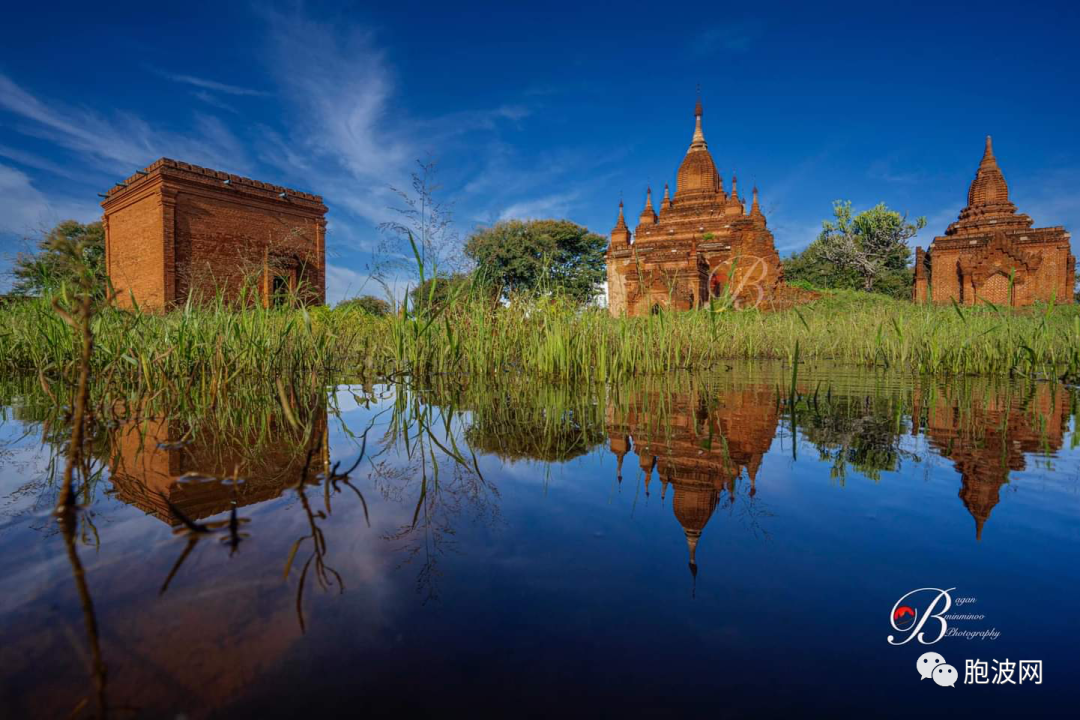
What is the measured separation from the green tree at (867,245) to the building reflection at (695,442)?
31.7 m

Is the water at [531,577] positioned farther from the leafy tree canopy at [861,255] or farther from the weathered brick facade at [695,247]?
the leafy tree canopy at [861,255]

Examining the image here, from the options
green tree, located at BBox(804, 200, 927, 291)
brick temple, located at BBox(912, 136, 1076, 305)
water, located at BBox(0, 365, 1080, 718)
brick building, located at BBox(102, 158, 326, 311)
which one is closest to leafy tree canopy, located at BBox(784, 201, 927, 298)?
green tree, located at BBox(804, 200, 927, 291)

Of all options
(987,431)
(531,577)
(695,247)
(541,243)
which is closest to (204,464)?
(531,577)

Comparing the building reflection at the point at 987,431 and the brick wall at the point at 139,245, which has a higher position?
the brick wall at the point at 139,245

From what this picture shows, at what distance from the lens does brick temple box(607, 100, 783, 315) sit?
45.6ft

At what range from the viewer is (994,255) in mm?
17984

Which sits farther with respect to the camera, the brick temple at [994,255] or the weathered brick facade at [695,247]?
the brick temple at [994,255]

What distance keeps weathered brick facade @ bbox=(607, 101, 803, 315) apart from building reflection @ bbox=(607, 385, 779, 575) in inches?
341

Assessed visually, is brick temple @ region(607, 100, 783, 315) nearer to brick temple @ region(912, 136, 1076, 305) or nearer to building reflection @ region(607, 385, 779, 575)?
brick temple @ region(912, 136, 1076, 305)

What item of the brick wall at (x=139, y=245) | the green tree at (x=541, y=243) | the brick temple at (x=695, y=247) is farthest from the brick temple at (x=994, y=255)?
the brick wall at (x=139, y=245)

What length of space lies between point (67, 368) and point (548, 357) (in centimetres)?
335

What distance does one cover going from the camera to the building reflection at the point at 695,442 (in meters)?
1.25

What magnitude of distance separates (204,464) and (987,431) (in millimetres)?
2858

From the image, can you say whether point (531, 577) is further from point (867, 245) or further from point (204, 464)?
point (867, 245)
